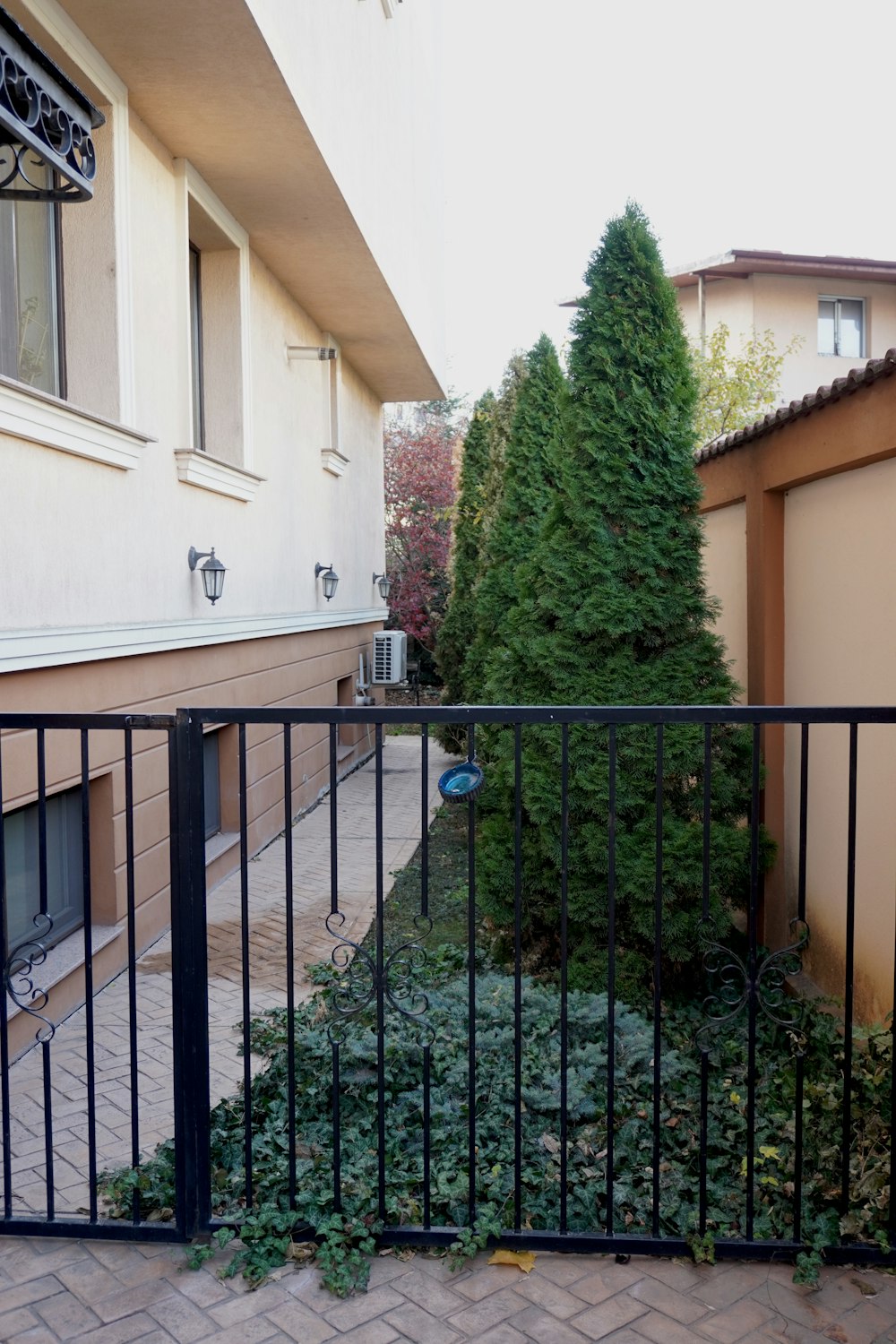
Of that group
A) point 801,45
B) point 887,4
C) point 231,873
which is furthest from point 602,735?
point 801,45

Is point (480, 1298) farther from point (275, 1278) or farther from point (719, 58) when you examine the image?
point (719, 58)

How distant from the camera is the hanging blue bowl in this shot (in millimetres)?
2740

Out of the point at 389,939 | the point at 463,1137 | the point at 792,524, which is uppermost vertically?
the point at 792,524

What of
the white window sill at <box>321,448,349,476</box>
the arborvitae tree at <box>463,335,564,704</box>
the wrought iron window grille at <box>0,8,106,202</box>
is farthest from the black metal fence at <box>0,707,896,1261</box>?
the white window sill at <box>321,448,349,476</box>

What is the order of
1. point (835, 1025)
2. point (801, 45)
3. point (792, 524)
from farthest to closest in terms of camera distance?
point (801, 45)
point (792, 524)
point (835, 1025)

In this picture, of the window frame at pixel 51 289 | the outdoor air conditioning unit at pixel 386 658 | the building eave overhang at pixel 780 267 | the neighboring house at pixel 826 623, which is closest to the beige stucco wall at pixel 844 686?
the neighboring house at pixel 826 623

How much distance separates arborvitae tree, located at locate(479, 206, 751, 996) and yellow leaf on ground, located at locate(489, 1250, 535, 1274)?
8.21 ft

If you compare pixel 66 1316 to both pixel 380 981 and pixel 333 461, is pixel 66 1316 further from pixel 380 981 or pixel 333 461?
pixel 333 461

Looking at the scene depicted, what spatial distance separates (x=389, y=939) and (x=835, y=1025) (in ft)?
9.76

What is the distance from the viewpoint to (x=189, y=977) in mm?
2775

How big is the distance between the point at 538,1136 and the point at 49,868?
2914mm

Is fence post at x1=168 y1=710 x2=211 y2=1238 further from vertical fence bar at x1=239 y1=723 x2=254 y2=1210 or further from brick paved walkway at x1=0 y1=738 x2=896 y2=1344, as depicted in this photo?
brick paved walkway at x1=0 y1=738 x2=896 y2=1344

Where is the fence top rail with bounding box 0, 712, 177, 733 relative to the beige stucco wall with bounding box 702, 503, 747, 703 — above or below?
below

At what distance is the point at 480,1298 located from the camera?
2.64 metres
